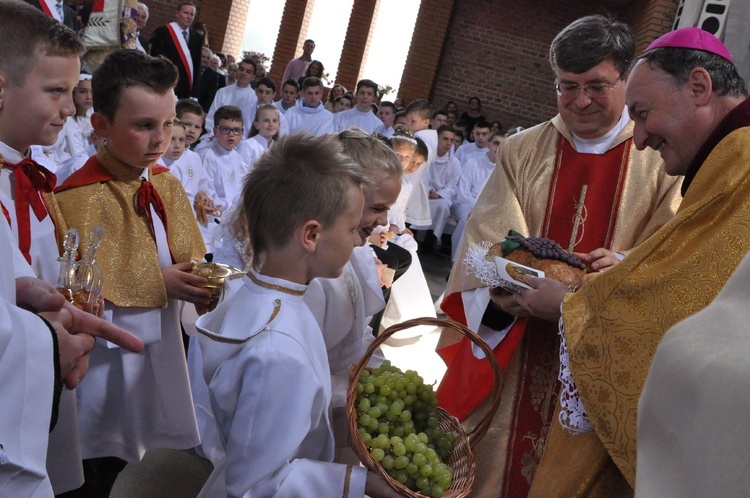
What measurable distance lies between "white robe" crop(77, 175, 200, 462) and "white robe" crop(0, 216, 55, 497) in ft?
3.58

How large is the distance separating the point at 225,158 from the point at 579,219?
482cm

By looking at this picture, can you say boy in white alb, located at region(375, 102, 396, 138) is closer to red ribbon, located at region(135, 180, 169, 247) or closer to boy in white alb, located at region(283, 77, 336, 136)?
boy in white alb, located at region(283, 77, 336, 136)

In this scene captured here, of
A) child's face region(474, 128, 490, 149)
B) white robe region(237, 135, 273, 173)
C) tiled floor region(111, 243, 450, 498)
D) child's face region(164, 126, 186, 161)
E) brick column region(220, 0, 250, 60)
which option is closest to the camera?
tiled floor region(111, 243, 450, 498)

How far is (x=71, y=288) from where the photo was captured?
1.83 meters

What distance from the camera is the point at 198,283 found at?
2.28 meters

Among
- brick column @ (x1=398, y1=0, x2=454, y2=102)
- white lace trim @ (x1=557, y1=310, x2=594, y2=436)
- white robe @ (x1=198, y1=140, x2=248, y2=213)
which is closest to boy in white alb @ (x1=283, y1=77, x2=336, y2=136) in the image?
brick column @ (x1=398, y1=0, x2=454, y2=102)

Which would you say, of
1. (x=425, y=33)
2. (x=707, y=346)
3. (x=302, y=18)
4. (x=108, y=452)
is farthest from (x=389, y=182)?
(x=302, y=18)

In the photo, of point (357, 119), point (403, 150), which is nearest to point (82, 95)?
point (403, 150)

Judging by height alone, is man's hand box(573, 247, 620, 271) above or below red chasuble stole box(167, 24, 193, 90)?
below

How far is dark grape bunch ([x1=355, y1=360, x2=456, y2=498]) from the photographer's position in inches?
64.7

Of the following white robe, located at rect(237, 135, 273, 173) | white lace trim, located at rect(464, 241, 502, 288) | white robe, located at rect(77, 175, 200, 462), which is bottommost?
white robe, located at rect(77, 175, 200, 462)

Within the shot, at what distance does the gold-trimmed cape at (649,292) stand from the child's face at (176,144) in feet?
13.2

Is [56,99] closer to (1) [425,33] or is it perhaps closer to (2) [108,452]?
(2) [108,452]

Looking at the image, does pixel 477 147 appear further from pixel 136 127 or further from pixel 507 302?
pixel 136 127
